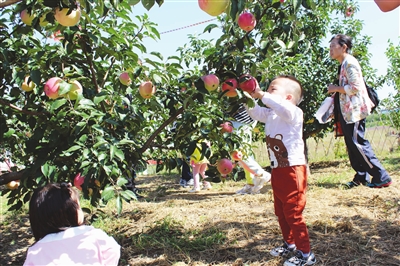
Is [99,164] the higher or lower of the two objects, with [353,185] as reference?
higher

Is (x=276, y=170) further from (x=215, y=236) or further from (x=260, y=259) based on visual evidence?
(x=215, y=236)

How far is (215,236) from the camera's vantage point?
2.47 metres

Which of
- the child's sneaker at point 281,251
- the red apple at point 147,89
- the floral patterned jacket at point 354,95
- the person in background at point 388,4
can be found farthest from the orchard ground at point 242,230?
the person in background at point 388,4

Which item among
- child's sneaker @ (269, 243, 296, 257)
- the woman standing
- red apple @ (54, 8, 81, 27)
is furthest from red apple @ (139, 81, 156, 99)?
the woman standing

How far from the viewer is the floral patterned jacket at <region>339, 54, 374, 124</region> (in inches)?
120

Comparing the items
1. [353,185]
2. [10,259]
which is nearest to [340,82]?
[353,185]

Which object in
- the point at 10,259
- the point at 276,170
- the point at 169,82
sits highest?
the point at 169,82

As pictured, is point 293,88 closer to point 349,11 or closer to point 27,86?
point 27,86

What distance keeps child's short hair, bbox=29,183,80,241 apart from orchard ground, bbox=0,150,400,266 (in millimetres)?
988

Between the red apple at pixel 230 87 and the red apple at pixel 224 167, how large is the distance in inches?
16.0

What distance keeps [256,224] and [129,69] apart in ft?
4.63

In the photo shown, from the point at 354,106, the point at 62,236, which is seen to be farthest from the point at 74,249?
the point at 354,106

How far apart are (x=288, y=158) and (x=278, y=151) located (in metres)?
0.07

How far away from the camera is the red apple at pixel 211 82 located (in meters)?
1.67
